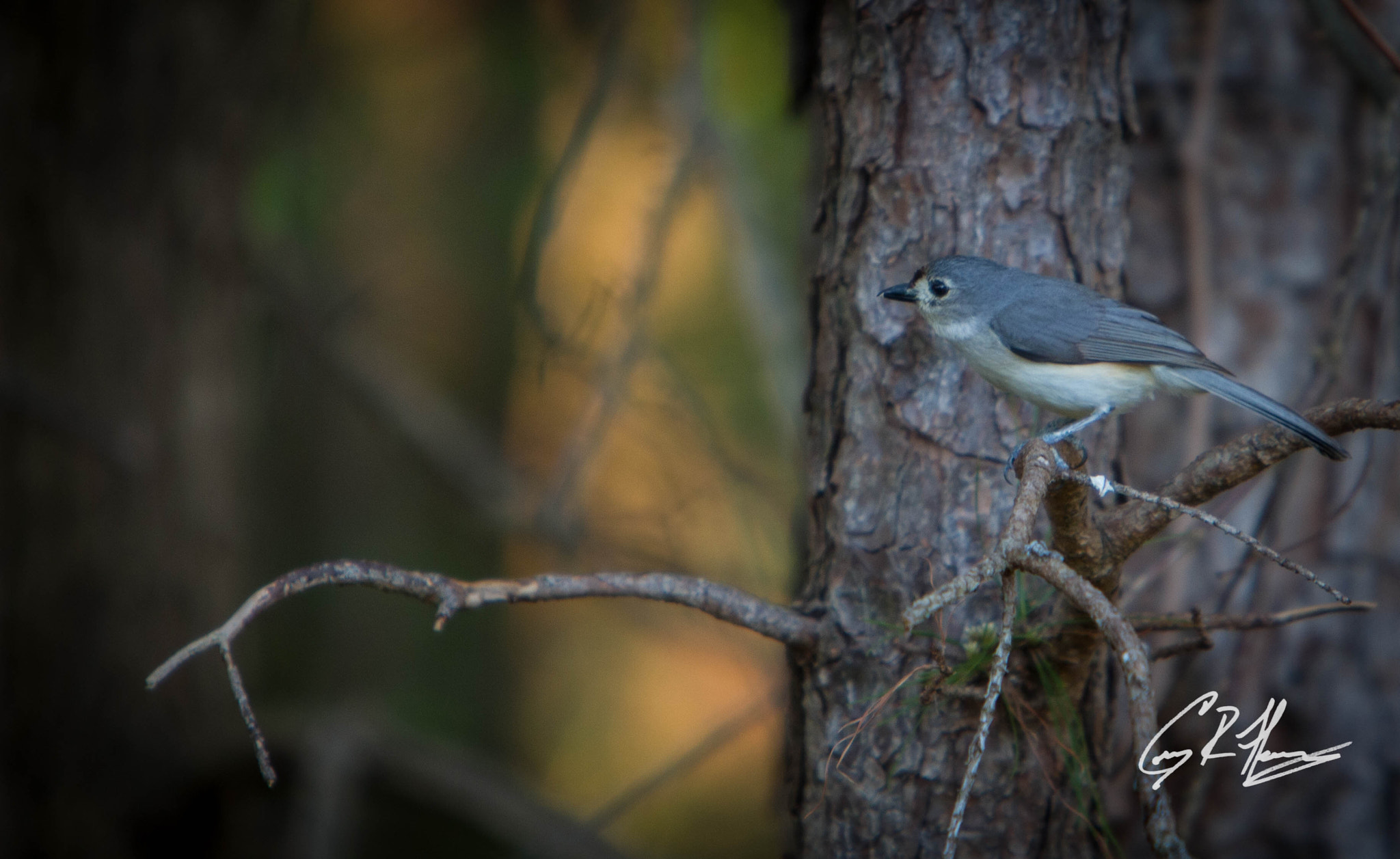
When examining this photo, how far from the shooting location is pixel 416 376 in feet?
22.2

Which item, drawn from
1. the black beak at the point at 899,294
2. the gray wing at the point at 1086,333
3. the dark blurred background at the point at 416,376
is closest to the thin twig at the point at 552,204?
the dark blurred background at the point at 416,376

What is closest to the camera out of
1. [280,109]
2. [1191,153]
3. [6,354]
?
[1191,153]

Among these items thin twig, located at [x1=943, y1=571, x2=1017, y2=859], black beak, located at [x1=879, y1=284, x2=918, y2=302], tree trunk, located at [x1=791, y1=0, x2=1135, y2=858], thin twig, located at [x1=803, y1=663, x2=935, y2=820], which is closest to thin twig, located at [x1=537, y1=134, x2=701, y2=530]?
tree trunk, located at [x1=791, y1=0, x2=1135, y2=858]

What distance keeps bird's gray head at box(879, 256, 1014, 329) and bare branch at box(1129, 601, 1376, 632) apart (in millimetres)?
810

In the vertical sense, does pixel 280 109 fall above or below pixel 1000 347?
above

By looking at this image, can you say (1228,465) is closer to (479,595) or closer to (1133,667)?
(1133,667)

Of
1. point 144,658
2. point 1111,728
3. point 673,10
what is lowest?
point 144,658

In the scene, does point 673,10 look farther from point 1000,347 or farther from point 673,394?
point 1000,347

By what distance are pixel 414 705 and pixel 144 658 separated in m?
2.93

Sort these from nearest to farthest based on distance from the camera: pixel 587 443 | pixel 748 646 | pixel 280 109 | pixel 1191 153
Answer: pixel 1191 153, pixel 587 443, pixel 280 109, pixel 748 646

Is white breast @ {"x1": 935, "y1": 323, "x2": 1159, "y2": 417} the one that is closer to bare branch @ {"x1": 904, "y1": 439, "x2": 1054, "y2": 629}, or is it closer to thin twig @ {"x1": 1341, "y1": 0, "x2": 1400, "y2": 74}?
bare branch @ {"x1": 904, "y1": 439, "x2": 1054, "y2": 629}

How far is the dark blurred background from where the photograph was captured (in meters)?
3.43

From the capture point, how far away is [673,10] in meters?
4.68

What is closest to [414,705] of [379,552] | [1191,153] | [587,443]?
[379,552]
